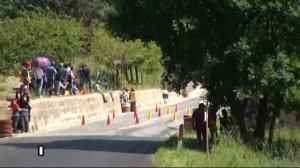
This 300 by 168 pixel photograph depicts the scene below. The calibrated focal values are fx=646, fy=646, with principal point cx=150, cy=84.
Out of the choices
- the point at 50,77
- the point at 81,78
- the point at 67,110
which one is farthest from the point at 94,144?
the point at 81,78

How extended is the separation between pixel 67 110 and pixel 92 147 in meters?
13.4

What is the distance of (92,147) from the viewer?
22.4 metres

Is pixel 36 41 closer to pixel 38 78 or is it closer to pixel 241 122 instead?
pixel 38 78

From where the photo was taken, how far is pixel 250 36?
2109 cm

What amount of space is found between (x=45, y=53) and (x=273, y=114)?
25.6 metres

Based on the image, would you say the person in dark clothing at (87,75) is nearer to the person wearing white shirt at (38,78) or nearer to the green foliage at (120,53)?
the person wearing white shirt at (38,78)

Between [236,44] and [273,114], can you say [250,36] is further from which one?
[273,114]

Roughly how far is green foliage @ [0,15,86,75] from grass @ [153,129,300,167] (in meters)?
24.4

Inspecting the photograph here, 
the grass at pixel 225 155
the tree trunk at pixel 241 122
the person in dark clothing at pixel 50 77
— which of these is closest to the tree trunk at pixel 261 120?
the grass at pixel 225 155

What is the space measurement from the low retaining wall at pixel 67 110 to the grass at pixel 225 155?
9.25 m

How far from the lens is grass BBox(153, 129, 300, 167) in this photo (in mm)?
17031

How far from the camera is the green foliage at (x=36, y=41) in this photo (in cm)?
4691

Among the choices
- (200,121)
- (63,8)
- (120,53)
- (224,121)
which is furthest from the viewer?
(63,8)

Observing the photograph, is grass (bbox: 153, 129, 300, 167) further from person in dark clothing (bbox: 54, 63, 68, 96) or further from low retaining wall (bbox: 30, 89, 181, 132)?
person in dark clothing (bbox: 54, 63, 68, 96)
